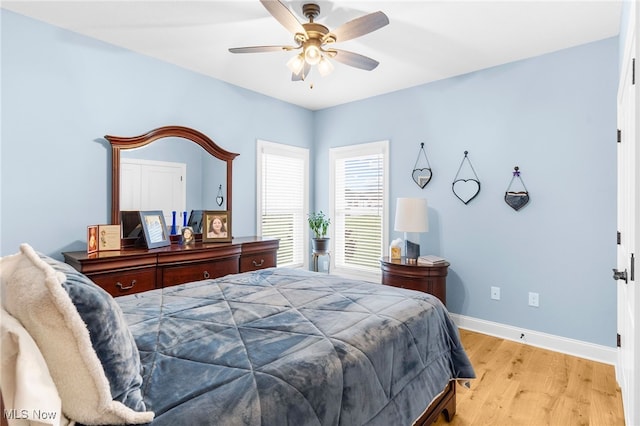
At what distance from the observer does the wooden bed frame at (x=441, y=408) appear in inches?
69.2

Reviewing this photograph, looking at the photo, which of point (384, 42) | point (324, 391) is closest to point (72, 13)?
point (384, 42)

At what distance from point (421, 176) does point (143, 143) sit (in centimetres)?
287

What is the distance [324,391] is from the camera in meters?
1.14

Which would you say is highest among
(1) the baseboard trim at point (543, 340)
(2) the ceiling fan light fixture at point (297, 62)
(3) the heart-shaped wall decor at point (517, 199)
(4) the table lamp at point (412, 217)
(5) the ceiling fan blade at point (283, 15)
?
(5) the ceiling fan blade at point (283, 15)

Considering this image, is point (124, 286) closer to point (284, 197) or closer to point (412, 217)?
point (284, 197)

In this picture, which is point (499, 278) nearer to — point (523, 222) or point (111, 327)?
point (523, 222)

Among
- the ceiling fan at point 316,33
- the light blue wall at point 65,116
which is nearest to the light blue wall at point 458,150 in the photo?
the light blue wall at point 65,116

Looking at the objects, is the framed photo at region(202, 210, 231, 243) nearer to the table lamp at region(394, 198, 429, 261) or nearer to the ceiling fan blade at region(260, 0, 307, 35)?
the table lamp at region(394, 198, 429, 261)

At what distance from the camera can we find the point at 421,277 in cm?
333

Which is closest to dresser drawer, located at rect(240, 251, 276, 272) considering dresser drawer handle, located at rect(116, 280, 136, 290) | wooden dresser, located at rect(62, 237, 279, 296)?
wooden dresser, located at rect(62, 237, 279, 296)

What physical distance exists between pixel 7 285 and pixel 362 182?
3947 millimetres

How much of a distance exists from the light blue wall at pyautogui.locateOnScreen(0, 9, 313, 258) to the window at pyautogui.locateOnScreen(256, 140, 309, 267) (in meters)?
1.08

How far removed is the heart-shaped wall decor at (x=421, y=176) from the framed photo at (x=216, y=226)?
2126mm

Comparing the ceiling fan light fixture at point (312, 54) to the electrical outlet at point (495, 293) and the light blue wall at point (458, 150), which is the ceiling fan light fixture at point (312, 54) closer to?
the light blue wall at point (458, 150)
